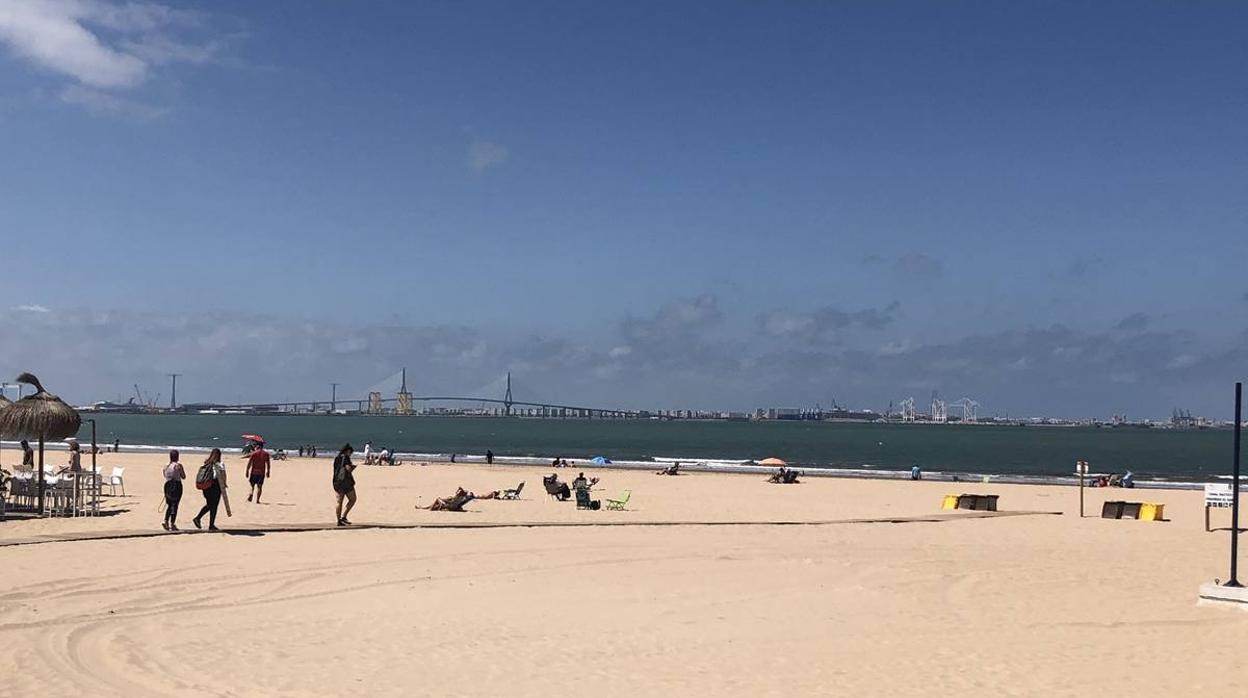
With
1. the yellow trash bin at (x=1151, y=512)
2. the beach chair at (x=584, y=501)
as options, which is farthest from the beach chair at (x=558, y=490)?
the yellow trash bin at (x=1151, y=512)

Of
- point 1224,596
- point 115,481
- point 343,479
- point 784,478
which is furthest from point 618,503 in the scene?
point 784,478

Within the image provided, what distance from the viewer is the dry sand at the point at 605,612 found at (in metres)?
8.23

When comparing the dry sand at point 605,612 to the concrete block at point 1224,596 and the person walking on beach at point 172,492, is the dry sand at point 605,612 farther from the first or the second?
the person walking on beach at point 172,492

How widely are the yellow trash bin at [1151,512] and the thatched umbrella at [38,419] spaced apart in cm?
2244

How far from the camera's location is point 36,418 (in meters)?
17.8

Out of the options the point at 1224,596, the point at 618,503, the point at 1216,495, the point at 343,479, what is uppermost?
the point at 343,479

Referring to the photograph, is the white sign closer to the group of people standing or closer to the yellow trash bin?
the yellow trash bin

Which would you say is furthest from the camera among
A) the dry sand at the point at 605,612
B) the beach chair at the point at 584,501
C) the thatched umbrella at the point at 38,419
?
the beach chair at the point at 584,501

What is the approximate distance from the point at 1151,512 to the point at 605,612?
682 inches

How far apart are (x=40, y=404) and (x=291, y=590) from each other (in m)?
9.45

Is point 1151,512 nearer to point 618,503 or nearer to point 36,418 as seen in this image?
point 618,503

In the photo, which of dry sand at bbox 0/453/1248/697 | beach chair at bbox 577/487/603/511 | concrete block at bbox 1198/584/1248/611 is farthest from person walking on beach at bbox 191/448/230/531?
concrete block at bbox 1198/584/1248/611

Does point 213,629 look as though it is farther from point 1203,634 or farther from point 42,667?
point 1203,634

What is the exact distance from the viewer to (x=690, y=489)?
31172 millimetres
